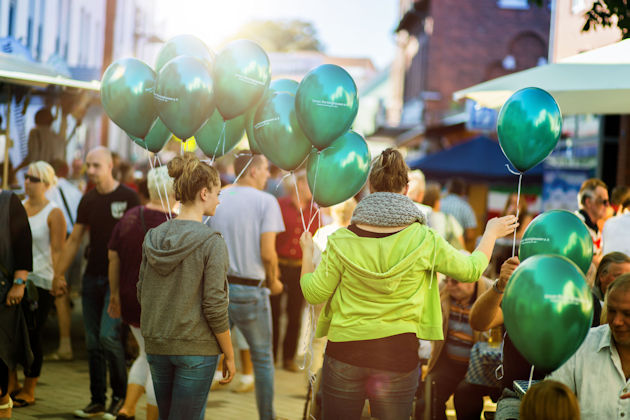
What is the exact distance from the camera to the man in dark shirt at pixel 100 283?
558 centimetres

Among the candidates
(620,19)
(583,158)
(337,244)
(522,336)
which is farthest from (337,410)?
(583,158)

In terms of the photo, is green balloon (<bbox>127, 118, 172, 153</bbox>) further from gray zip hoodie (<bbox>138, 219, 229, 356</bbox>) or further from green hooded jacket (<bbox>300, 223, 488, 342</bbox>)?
green hooded jacket (<bbox>300, 223, 488, 342</bbox>)

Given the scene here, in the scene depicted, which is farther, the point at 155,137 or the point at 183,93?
the point at 155,137

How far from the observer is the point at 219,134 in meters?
5.10

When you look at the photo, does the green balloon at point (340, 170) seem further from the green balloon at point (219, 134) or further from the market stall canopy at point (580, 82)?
the market stall canopy at point (580, 82)

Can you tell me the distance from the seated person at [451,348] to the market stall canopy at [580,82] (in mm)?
1512

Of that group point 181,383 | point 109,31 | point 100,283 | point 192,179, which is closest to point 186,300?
point 181,383

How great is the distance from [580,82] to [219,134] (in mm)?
2612

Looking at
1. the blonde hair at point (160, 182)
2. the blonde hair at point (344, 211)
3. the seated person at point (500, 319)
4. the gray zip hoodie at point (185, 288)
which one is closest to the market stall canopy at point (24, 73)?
the blonde hair at point (160, 182)

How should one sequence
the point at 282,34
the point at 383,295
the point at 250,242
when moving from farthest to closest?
1. the point at 282,34
2. the point at 250,242
3. the point at 383,295

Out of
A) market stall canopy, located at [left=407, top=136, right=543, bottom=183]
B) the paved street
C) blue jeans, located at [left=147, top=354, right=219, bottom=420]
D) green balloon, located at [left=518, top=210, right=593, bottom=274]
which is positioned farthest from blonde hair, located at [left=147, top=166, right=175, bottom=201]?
market stall canopy, located at [left=407, top=136, right=543, bottom=183]

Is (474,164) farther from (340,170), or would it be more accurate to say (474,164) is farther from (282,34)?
(282,34)

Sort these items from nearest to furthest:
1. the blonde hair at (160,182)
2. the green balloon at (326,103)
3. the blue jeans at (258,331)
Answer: the green balloon at (326,103) < the blonde hair at (160,182) < the blue jeans at (258,331)

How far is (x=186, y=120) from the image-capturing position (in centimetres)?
441
